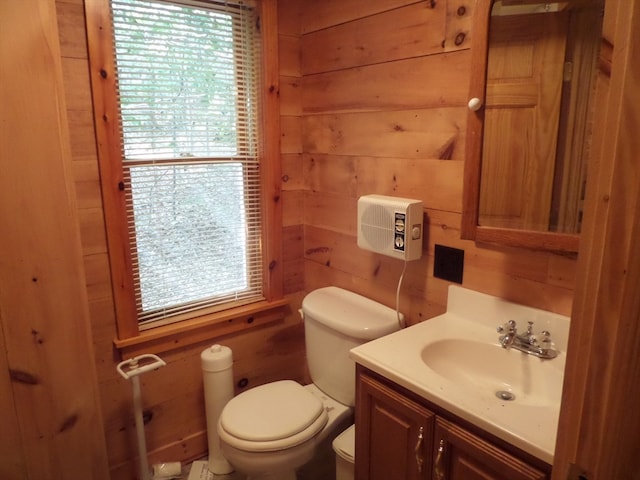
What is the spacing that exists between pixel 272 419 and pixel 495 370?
83 centimetres

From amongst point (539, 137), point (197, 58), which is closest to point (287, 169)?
point (197, 58)

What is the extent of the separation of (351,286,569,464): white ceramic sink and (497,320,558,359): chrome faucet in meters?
0.02

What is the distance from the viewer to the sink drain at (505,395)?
4.43 feet

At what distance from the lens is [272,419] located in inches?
67.3

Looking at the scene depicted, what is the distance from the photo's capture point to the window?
1.75 m

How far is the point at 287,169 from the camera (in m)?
2.22

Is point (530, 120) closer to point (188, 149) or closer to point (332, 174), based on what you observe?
point (332, 174)

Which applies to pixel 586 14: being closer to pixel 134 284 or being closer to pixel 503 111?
pixel 503 111

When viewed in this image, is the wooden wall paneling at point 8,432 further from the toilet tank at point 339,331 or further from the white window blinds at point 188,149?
the toilet tank at point 339,331

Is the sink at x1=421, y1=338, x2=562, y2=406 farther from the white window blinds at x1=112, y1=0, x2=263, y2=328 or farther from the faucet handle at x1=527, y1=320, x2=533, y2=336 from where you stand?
the white window blinds at x1=112, y1=0, x2=263, y2=328

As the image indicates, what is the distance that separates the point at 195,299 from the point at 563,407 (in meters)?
1.76

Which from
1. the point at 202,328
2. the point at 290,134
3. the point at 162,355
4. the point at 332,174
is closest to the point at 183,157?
the point at 290,134

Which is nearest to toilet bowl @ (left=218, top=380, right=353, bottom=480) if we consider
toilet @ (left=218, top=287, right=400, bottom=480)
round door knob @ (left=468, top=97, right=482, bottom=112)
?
toilet @ (left=218, top=287, right=400, bottom=480)

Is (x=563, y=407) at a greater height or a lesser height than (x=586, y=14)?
lesser
